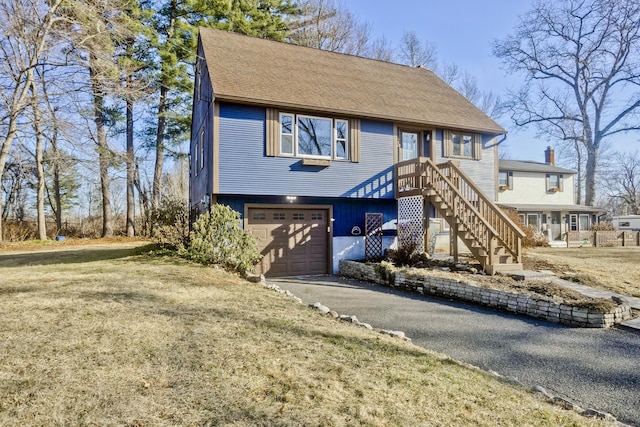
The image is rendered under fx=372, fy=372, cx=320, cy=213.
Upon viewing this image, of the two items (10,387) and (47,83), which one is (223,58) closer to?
(47,83)

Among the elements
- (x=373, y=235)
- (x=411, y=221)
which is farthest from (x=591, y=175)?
(x=373, y=235)

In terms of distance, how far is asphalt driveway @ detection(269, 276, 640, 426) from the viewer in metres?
3.83

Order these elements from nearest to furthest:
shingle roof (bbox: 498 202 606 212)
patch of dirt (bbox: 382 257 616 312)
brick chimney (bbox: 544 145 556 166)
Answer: patch of dirt (bbox: 382 257 616 312) < shingle roof (bbox: 498 202 606 212) < brick chimney (bbox: 544 145 556 166)

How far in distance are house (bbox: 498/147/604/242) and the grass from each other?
2428 centimetres

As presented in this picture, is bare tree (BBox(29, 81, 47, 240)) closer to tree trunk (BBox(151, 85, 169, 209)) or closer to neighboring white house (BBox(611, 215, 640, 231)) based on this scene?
tree trunk (BBox(151, 85, 169, 209))

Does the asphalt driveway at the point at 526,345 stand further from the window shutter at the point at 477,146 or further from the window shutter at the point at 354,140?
the window shutter at the point at 477,146

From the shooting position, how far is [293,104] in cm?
1044

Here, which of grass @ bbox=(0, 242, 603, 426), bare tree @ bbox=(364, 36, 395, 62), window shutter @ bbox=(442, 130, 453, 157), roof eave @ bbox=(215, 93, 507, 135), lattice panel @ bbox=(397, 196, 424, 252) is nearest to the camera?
grass @ bbox=(0, 242, 603, 426)

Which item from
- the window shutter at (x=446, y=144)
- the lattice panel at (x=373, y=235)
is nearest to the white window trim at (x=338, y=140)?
the lattice panel at (x=373, y=235)

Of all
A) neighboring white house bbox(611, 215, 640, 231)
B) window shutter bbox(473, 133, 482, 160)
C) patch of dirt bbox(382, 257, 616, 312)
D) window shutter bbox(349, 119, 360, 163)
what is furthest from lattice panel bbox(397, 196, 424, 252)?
neighboring white house bbox(611, 215, 640, 231)

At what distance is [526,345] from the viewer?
512 cm

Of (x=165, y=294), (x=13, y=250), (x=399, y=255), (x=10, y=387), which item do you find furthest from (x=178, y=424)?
(x=13, y=250)

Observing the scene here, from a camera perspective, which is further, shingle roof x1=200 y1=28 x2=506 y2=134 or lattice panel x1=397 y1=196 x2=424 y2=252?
lattice panel x1=397 y1=196 x2=424 y2=252

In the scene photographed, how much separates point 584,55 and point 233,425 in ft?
Answer: 105
